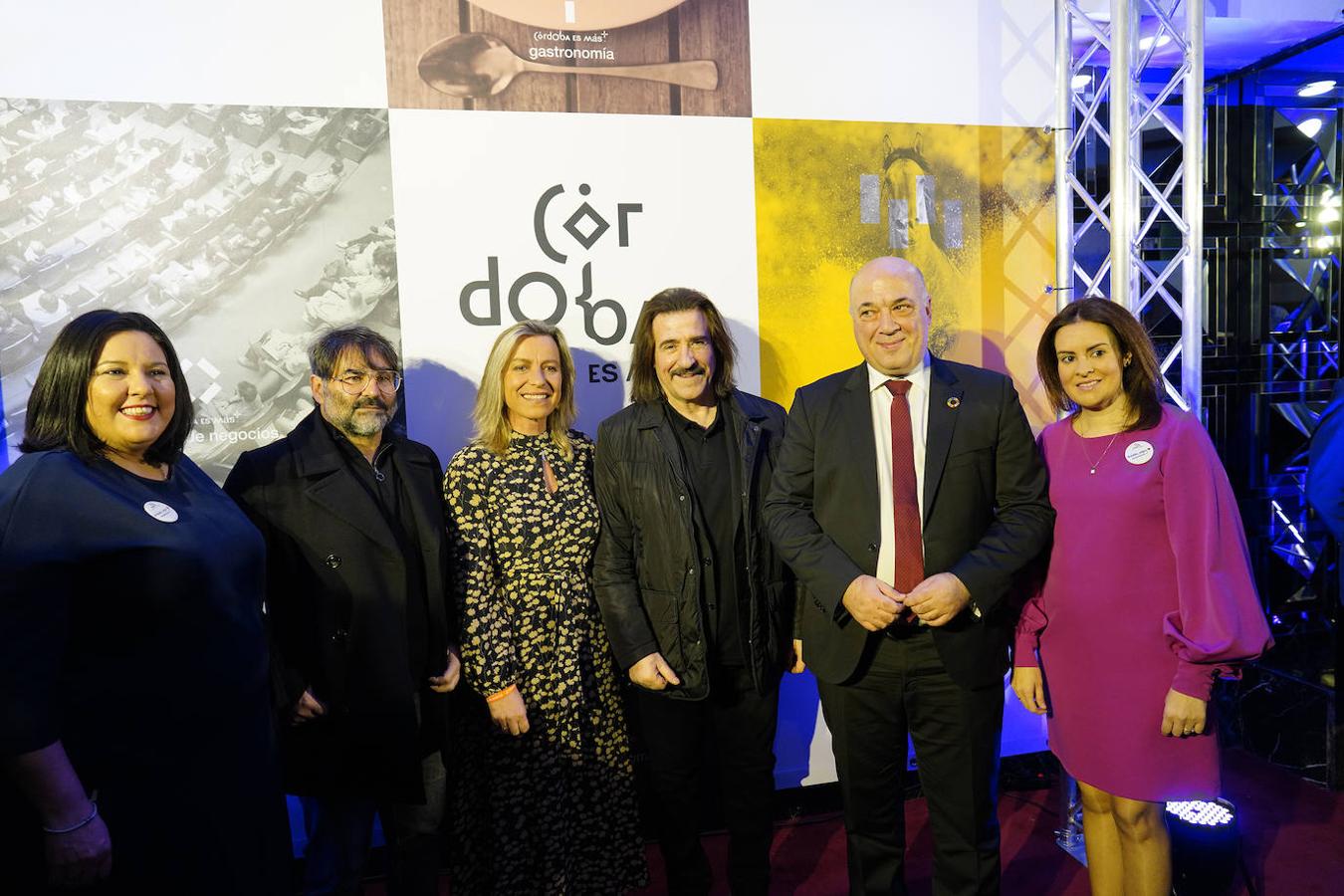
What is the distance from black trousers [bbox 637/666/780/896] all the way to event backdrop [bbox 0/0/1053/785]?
3.32ft

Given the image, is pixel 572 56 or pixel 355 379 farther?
pixel 572 56

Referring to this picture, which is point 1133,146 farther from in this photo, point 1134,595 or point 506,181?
point 506,181

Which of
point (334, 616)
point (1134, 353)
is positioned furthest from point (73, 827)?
point (1134, 353)

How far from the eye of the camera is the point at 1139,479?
7.26 feet

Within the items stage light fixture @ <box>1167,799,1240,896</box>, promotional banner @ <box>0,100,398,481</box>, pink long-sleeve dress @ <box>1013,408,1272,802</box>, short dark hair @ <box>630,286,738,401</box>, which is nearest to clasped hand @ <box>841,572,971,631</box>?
pink long-sleeve dress @ <box>1013,408,1272,802</box>

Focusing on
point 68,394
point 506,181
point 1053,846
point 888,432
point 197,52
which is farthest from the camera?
point 1053,846

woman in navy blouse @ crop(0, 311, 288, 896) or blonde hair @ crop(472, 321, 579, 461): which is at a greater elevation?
blonde hair @ crop(472, 321, 579, 461)

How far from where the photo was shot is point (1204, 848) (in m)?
2.78

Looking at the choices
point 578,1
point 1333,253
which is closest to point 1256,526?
point 1333,253

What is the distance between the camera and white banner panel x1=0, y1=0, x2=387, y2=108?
2.77 m

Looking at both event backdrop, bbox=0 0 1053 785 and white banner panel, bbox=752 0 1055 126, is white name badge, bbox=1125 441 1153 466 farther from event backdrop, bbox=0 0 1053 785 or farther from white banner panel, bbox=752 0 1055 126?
white banner panel, bbox=752 0 1055 126

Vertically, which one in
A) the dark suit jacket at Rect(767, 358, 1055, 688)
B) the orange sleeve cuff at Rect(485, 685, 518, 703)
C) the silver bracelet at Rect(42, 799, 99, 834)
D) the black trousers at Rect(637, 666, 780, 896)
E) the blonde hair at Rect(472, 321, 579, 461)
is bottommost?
the black trousers at Rect(637, 666, 780, 896)

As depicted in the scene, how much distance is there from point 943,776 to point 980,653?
37 centimetres

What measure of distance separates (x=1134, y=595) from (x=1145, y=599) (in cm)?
3
